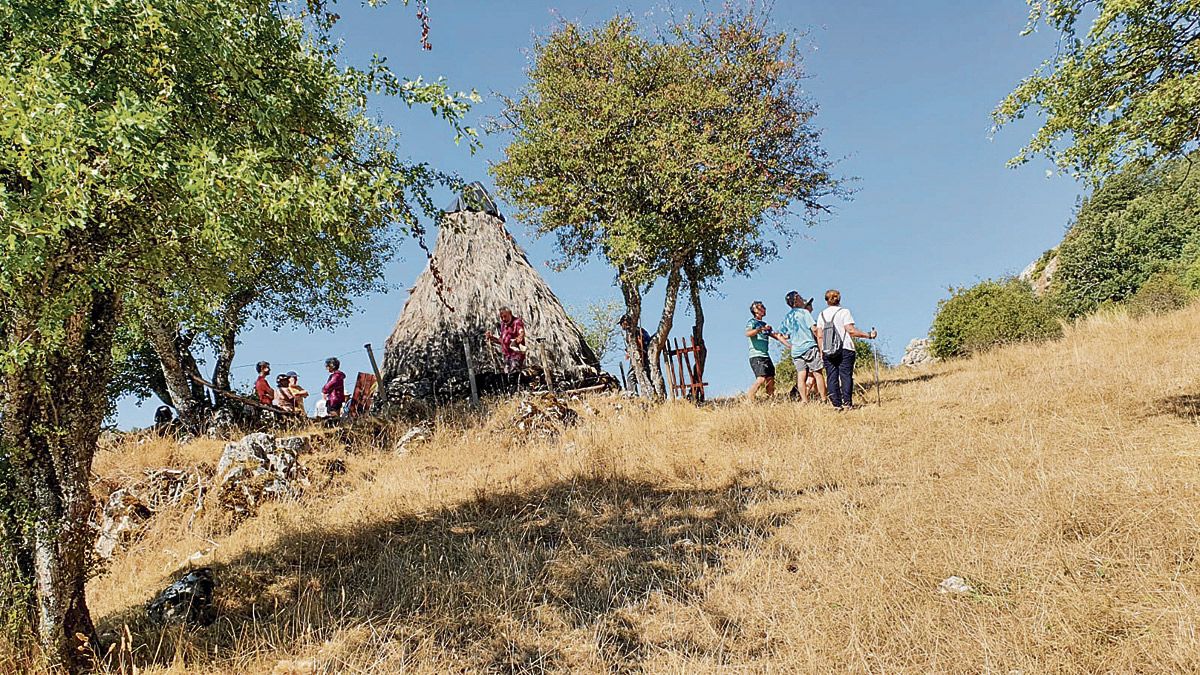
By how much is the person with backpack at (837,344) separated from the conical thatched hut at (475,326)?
702cm

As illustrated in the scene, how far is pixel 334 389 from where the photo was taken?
623 inches

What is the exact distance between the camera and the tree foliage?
22344 mm

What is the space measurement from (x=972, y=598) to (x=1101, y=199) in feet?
93.3

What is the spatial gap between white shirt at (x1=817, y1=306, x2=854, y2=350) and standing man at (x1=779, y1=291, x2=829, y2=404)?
723 millimetres

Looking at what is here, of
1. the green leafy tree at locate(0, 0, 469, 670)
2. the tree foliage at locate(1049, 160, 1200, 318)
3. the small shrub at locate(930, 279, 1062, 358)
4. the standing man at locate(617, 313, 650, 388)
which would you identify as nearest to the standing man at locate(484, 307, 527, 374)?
the standing man at locate(617, 313, 650, 388)

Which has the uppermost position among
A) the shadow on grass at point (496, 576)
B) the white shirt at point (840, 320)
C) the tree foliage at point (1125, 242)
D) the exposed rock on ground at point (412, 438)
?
the tree foliage at point (1125, 242)

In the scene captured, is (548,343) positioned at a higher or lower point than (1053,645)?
higher

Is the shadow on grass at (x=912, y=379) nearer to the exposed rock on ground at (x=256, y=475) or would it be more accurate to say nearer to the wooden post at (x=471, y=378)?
the wooden post at (x=471, y=378)

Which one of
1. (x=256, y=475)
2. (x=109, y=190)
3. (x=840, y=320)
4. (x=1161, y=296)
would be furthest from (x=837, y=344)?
(x=1161, y=296)

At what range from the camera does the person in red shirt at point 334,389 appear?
51.4 feet

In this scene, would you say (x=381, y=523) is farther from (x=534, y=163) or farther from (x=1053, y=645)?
(x=534, y=163)

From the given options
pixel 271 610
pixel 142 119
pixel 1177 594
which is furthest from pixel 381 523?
pixel 1177 594

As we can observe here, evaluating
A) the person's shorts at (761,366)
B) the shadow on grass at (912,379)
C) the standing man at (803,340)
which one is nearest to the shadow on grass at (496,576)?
the standing man at (803,340)

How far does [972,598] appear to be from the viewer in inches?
164
